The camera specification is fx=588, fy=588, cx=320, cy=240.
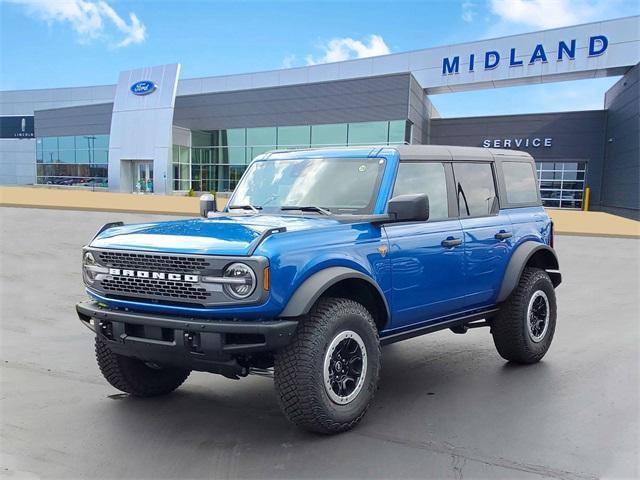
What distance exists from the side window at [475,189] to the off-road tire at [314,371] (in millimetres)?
2008

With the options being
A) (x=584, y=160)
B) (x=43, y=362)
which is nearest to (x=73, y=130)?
(x=584, y=160)

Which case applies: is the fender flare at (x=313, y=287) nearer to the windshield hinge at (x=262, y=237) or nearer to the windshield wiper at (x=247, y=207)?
the windshield hinge at (x=262, y=237)

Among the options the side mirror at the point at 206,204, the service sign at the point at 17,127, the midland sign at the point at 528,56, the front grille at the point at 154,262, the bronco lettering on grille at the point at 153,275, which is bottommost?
the bronco lettering on grille at the point at 153,275

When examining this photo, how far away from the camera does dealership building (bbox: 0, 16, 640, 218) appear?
109 feet

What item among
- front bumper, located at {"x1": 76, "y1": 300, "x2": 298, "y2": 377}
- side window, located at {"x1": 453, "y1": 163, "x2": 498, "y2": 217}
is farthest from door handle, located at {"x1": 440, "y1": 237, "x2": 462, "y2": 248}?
front bumper, located at {"x1": 76, "y1": 300, "x2": 298, "y2": 377}

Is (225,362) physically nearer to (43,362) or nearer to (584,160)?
(43,362)

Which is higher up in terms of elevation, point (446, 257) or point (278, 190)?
point (278, 190)

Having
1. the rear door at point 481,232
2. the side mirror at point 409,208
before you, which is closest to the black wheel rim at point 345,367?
the side mirror at point 409,208

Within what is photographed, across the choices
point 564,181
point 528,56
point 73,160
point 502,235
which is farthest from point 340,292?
point 73,160

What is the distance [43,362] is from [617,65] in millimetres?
34874

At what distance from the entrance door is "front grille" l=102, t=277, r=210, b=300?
4152cm

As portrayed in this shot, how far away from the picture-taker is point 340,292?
4348 mm

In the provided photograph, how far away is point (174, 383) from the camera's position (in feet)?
16.6

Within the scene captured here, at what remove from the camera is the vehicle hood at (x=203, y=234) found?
375 cm
